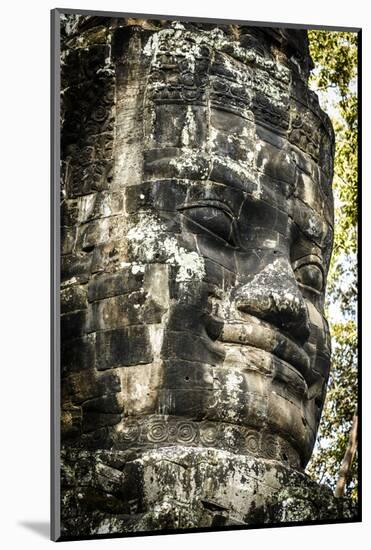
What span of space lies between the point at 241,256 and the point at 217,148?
100cm

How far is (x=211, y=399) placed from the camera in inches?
771

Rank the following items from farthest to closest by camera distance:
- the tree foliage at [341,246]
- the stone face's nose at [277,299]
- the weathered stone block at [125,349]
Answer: the tree foliage at [341,246] < the stone face's nose at [277,299] < the weathered stone block at [125,349]

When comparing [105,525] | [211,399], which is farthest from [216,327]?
[105,525]

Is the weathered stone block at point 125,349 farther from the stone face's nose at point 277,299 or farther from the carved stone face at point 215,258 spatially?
the stone face's nose at point 277,299

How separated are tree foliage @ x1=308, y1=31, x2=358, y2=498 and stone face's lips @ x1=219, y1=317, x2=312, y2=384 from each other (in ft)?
1.45

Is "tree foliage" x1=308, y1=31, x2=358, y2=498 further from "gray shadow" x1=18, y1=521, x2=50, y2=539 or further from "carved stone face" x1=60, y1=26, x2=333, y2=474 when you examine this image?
"gray shadow" x1=18, y1=521, x2=50, y2=539

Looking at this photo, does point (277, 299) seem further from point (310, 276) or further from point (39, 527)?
point (39, 527)

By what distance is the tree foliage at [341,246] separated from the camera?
20.6 metres

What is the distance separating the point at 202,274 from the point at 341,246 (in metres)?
1.76

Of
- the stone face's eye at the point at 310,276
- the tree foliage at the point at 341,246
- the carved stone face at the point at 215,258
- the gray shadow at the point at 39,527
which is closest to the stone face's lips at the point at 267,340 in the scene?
the carved stone face at the point at 215,258

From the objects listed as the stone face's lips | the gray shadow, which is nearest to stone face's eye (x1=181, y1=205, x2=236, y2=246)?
the stone face's lips

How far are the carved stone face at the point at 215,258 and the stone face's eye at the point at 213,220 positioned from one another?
0.01 metres

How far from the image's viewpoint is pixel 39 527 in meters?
19.3

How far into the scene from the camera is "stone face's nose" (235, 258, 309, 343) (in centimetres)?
2007
